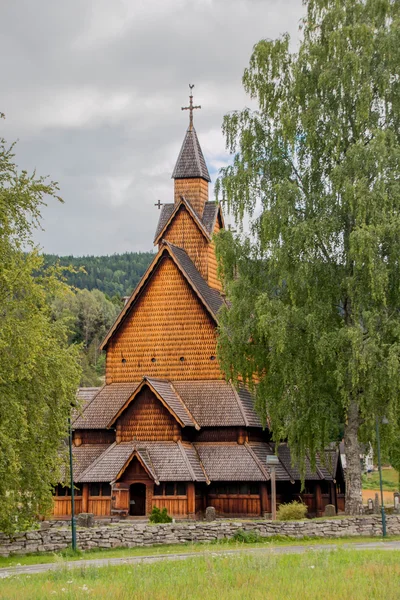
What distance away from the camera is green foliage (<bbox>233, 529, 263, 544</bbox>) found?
26186 millimetres

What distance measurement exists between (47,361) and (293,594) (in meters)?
12.0

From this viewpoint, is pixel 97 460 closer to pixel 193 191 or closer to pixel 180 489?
pixel 180 489

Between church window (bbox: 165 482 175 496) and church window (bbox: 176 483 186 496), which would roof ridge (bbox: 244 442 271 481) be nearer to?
church window (bbox: 176 483 186 496)

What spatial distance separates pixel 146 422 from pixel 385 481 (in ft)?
121

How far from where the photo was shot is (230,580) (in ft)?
49.2

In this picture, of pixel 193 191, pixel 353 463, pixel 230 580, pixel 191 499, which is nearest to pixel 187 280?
pixel 193 191

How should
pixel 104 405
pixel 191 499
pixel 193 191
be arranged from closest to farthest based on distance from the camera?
pixel 191 499 → pixel 104 405 → pixel 193 191

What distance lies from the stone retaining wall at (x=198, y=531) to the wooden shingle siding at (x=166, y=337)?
1411cm

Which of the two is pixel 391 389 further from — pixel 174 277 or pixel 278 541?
pixel 174 277

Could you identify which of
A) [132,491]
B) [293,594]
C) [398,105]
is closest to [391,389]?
[398,105]

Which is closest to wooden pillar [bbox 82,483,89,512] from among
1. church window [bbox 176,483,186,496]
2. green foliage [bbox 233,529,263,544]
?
church window [bbox 176,483,186,496]

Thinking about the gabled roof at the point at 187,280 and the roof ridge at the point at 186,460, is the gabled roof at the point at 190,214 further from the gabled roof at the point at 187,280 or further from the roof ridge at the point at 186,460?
the roof ridge at the point at 186,460

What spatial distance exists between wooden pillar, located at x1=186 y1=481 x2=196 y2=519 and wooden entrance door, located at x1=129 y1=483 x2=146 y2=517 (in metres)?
2.72

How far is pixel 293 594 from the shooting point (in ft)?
44.9
